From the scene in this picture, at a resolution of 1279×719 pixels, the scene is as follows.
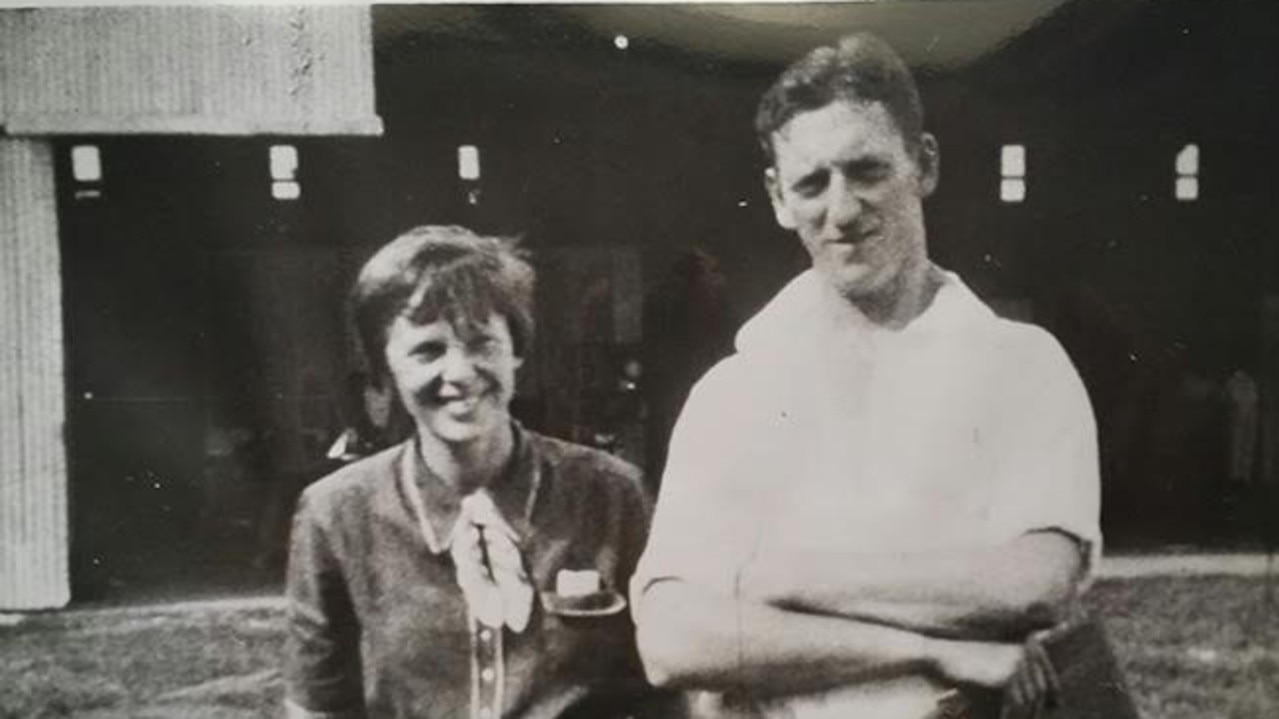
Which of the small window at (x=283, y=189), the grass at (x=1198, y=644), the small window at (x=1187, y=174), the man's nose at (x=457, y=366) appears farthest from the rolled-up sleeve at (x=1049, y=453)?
the small window at (x=283, y=189)

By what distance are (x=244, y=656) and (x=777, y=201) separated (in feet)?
3.93

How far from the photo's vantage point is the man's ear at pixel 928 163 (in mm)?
2357

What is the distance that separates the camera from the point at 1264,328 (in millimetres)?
2414

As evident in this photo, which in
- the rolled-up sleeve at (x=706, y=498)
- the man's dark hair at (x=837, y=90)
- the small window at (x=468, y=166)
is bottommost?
the rolled-up sleeve at (x=706, y=498)

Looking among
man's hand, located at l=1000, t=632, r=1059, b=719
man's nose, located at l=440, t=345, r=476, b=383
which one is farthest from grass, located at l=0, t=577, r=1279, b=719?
man's nose, located at l=440, t=345, r=476, b=383

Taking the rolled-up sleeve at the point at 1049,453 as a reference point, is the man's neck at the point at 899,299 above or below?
above

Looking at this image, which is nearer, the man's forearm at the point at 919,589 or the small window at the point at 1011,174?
the man's forearm at the point at 919,589

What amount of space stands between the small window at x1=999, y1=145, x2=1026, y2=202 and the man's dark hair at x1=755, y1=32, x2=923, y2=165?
157mm

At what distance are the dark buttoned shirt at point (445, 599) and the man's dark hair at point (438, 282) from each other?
20 centimetres

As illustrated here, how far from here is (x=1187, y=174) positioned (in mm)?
2406

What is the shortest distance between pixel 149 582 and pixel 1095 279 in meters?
1.72

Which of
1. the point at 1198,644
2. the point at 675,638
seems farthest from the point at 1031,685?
the point at 675,638

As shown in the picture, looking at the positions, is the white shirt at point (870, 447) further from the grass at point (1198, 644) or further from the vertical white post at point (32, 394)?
the vertical white post at point (32, 394)

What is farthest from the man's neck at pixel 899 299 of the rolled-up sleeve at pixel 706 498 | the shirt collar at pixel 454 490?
the shirt collar at pixel 454 490
